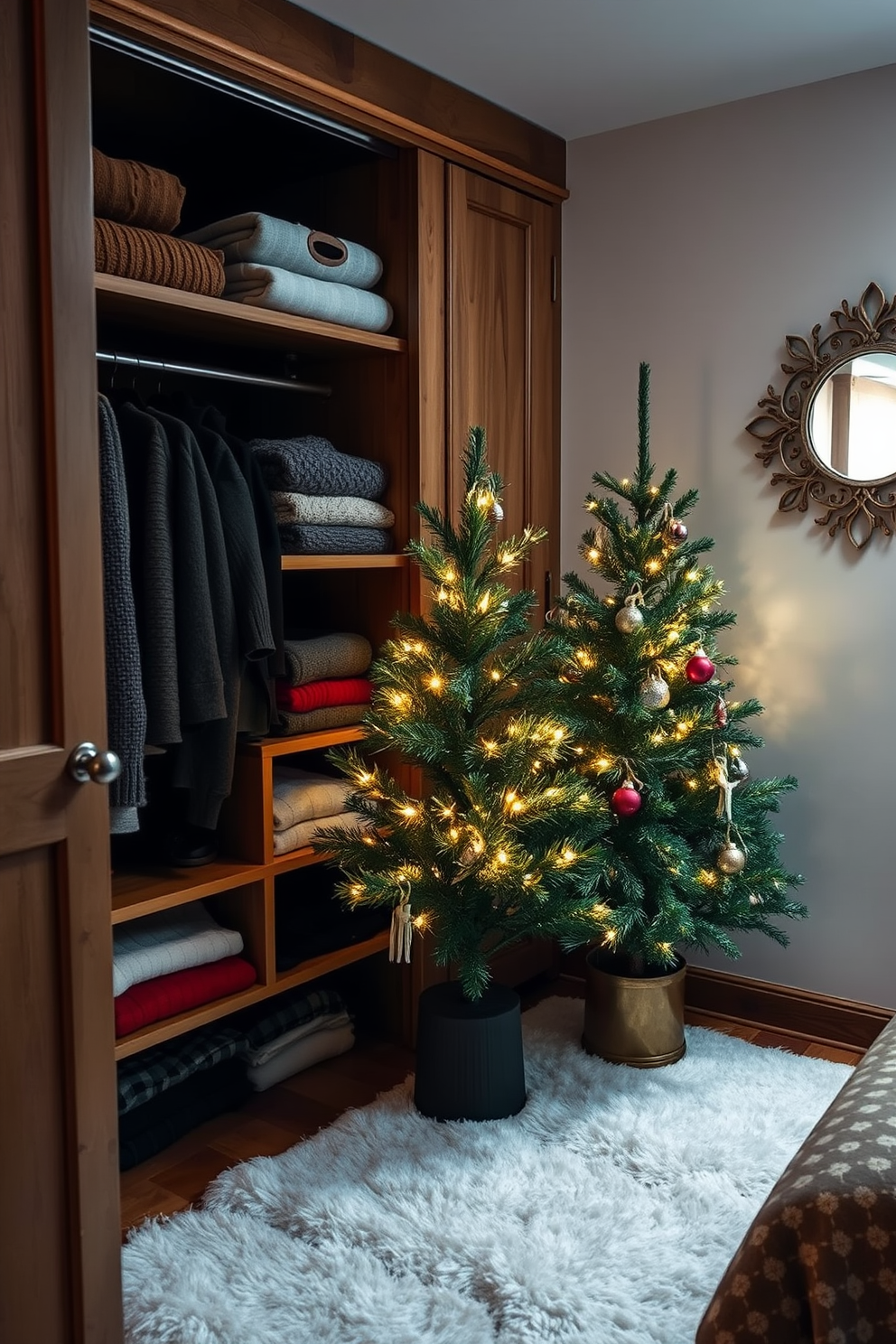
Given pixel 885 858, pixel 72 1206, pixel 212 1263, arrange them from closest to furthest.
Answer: pixel 72 1206, pixel 212 1263, pixel 885 858

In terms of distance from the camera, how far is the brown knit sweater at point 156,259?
2305 mm

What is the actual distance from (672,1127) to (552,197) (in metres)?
2.45

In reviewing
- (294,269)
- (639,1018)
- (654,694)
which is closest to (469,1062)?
(639,1018)

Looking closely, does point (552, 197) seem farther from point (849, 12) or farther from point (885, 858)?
point (885, 858)

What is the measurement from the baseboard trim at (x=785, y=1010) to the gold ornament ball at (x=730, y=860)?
606 mm

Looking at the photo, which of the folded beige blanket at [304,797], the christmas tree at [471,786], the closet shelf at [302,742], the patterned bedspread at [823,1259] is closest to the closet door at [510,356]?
the christmas tree at [471,786]

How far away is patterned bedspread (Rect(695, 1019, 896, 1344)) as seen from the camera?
122cm

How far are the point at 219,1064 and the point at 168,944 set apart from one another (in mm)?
365

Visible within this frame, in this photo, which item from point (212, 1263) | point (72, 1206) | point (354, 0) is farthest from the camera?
point (354, 0)

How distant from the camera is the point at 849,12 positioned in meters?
2.55

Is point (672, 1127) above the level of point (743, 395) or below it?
below

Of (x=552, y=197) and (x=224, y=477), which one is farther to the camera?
(x=552, y=197)

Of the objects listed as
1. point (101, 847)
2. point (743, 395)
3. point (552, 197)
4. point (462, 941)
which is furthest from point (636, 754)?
point (552, 197)

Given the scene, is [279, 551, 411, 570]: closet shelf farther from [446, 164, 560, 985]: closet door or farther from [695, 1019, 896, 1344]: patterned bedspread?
[695, 1019, 896, 1344]: patterned bedspread
